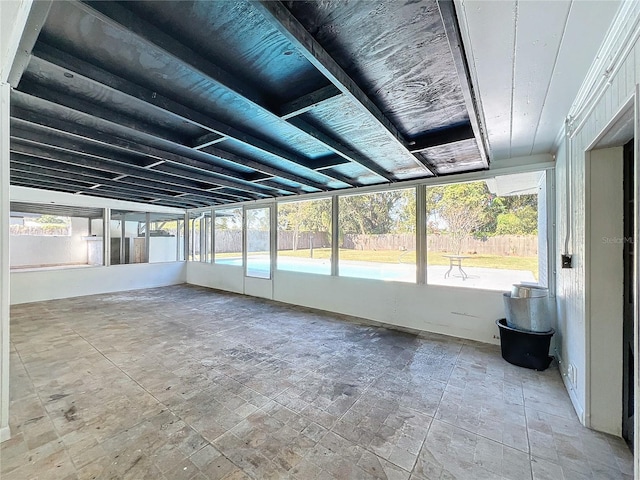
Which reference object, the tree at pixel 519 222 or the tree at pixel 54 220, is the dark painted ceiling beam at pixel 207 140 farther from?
the tree at pixel 54 220

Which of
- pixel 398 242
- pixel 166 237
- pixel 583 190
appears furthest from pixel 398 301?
pixel 166 237

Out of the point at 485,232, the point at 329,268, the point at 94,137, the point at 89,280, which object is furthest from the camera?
the point at 89,280

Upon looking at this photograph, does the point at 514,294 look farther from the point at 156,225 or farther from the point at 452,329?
the point at 156,225

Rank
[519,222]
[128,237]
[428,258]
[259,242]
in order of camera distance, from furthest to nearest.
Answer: [128,237] → [259,242] → [428,258] → [519,222]

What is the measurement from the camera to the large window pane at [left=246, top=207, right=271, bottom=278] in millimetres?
6460

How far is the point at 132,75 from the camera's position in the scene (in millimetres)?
1765

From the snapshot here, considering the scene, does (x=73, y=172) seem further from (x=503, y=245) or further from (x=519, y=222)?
(x=519, y=222)

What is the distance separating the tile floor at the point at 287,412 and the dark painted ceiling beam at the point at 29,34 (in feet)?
7.83

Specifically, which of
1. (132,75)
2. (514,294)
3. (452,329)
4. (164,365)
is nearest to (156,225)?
(164,365)

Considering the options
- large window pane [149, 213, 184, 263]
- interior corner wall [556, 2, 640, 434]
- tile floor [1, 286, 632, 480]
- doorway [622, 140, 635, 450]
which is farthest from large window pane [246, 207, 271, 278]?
doorway [622, 140, 635, 450]

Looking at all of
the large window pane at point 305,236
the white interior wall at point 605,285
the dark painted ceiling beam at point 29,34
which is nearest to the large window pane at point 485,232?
the white interior wall at point 605,285

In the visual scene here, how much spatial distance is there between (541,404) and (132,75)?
4.06 metres

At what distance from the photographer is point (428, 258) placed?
423cm

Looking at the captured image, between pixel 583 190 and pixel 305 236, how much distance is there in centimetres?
451
